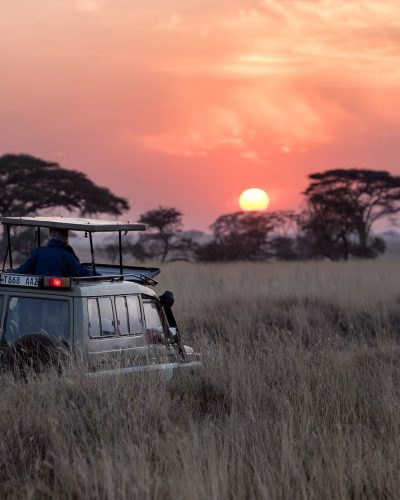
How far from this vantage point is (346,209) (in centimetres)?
4375

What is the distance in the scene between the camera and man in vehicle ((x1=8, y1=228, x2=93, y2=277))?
8211 mm

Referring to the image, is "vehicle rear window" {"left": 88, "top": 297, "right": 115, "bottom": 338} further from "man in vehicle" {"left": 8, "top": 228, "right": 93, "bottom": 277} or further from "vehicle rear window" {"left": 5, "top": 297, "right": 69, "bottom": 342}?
"man in vehicle" {"left": 8, "top": 228, "right": 93, "bottom": 277}

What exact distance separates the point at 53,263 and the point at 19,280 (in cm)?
74

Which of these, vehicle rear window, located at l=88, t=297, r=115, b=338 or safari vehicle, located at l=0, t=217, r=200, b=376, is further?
vehicle rear window, located at l=88, t=297, r=115, b=338

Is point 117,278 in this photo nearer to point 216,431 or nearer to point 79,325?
point 79,325

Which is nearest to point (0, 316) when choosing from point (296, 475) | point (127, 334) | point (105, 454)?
point (127, 334)

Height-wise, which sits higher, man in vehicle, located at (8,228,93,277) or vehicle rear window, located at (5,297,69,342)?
man in vehicle, located at (8,228,93,277)

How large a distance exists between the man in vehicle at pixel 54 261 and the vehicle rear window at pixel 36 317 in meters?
0.68

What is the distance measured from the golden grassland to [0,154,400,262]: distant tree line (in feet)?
85.9

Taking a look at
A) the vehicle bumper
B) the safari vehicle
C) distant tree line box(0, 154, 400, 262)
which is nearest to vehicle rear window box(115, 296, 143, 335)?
the safari vehicle

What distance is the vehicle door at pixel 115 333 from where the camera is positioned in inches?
292

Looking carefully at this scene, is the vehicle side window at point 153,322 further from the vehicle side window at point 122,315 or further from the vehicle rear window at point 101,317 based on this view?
the vehicle rear window at point 101,317

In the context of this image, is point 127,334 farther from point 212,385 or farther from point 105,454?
point 105,454

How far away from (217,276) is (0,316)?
1462 centimetres
